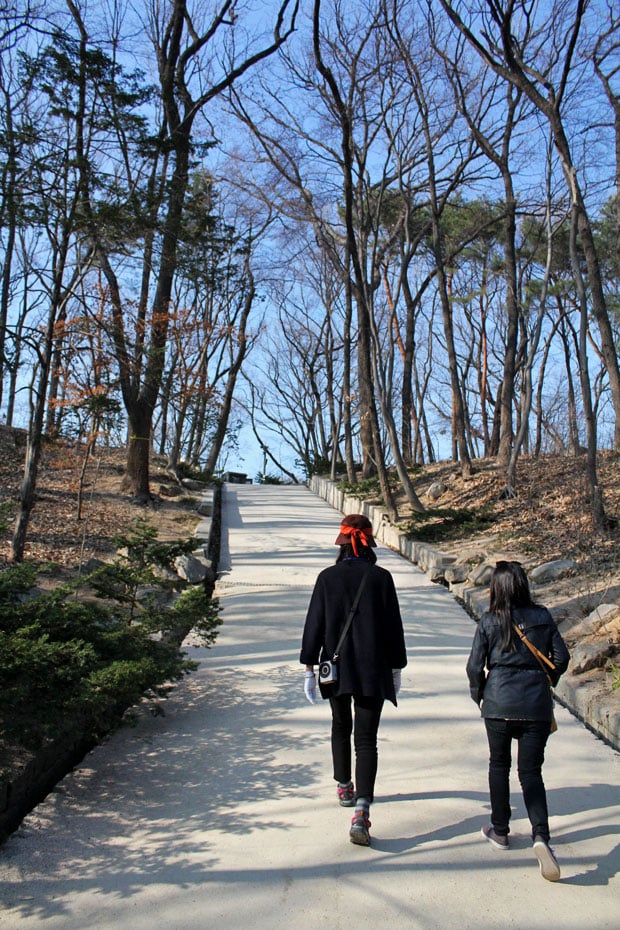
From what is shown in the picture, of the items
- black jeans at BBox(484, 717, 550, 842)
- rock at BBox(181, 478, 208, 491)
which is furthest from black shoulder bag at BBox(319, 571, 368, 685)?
rock at BBox(181, 478, 208, 491)

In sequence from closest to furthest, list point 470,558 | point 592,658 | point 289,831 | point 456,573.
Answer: point 289,831
point 592,658
point 456,573
point 470,558

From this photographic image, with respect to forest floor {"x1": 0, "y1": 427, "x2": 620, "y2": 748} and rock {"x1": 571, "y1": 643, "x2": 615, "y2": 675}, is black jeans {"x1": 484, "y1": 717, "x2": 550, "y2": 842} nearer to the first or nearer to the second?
forest floor {"x1": 0, "y1": 427, "x2": 620, "y2": 748}

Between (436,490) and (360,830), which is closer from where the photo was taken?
(360,830)

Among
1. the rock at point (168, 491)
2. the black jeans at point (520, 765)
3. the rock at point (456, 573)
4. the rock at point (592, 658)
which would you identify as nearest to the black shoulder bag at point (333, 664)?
the black jeans at point (520, 765)

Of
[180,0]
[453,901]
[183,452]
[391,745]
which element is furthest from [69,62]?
[183,452]

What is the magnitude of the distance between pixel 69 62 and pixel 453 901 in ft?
38.1

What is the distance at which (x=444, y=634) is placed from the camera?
811cm

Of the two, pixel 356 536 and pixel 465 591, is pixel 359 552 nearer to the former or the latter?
pixel 356 536

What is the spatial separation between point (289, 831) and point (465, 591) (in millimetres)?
6511

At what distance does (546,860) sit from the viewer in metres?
3.26

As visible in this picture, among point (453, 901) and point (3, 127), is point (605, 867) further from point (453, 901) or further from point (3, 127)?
point (3, 127)

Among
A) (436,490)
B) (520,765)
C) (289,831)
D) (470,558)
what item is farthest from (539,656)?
(436,490)

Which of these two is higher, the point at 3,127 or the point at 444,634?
the point at 3,127

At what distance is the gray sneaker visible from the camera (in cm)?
322
